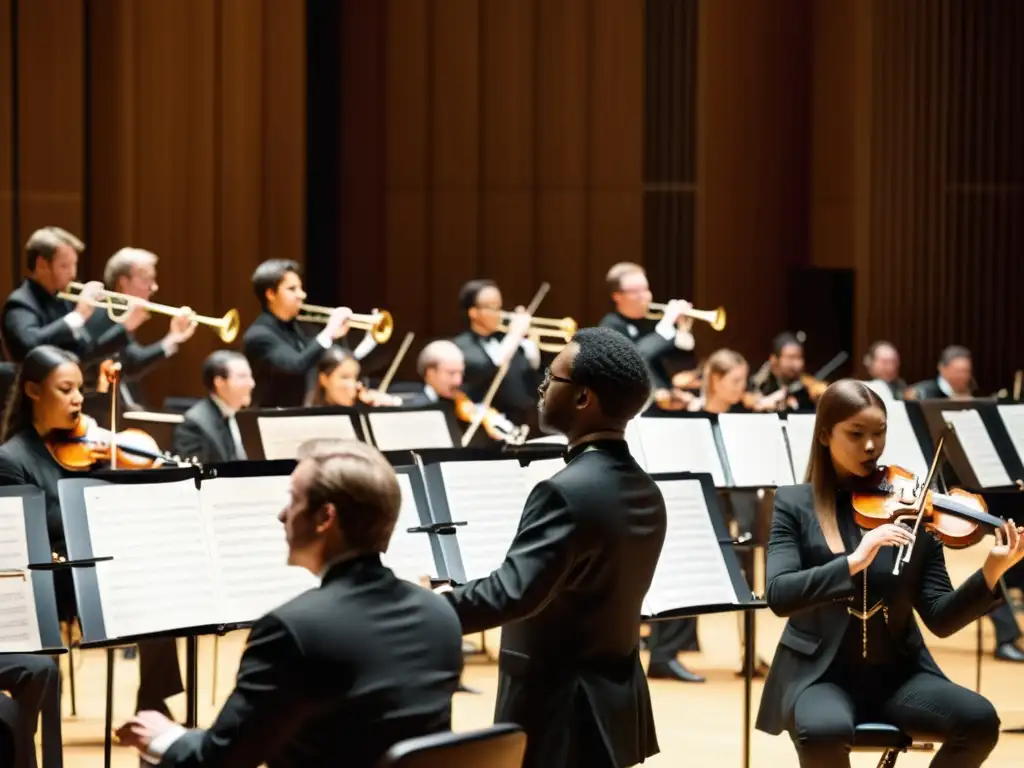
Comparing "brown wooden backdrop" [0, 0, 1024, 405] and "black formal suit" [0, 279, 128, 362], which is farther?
"brown wooden backdrop" [0, 0, 1024, 405]

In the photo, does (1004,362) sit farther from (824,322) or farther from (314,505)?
(314,505)

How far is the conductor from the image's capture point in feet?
9.69

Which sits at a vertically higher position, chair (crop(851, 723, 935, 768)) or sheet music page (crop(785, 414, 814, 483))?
sheet music page (crop(785, 414, 814, 483))

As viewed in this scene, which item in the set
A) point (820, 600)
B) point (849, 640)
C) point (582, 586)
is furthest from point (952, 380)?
point (582, 586)

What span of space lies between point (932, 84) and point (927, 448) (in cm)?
541

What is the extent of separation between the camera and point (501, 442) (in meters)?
6.83

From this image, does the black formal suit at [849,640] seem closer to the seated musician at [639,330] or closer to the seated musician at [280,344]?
the seated musician at [280,344]

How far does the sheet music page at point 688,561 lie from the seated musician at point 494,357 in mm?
3424

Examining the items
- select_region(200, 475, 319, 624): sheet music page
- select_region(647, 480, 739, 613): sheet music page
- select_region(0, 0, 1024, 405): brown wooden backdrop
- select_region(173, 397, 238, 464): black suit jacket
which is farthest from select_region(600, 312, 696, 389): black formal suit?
select_region(200, 475, 319, 624): sheet music page

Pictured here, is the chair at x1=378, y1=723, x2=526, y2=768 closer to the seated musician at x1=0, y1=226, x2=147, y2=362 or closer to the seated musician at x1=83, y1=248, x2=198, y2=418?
the seated musician at x1=0, y1=226, x2=147, y2=362

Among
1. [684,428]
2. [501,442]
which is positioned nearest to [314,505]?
[684,428]

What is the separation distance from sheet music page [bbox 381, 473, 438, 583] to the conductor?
0.78m

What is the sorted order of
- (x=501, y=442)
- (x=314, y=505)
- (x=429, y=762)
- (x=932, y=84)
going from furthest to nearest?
(x=932, y=84), (x=501, y=442), (x=314, y=505), (x=429, y=762)

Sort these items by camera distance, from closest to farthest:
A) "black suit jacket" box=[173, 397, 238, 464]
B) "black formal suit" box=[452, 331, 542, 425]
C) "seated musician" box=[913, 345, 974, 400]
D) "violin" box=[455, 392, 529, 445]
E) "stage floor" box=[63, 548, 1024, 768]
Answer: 1. "stage floor" box=[63, 548, 1024, 768]
2. "black suit jacket" box=[173, 397, 238, 464]
3. "violin" box=[455, 392, 529, 445]
4. "black formal suit" box=[452, 331, 542, 425]
5. "seated musician" box=[913, 345, 974, 400]
